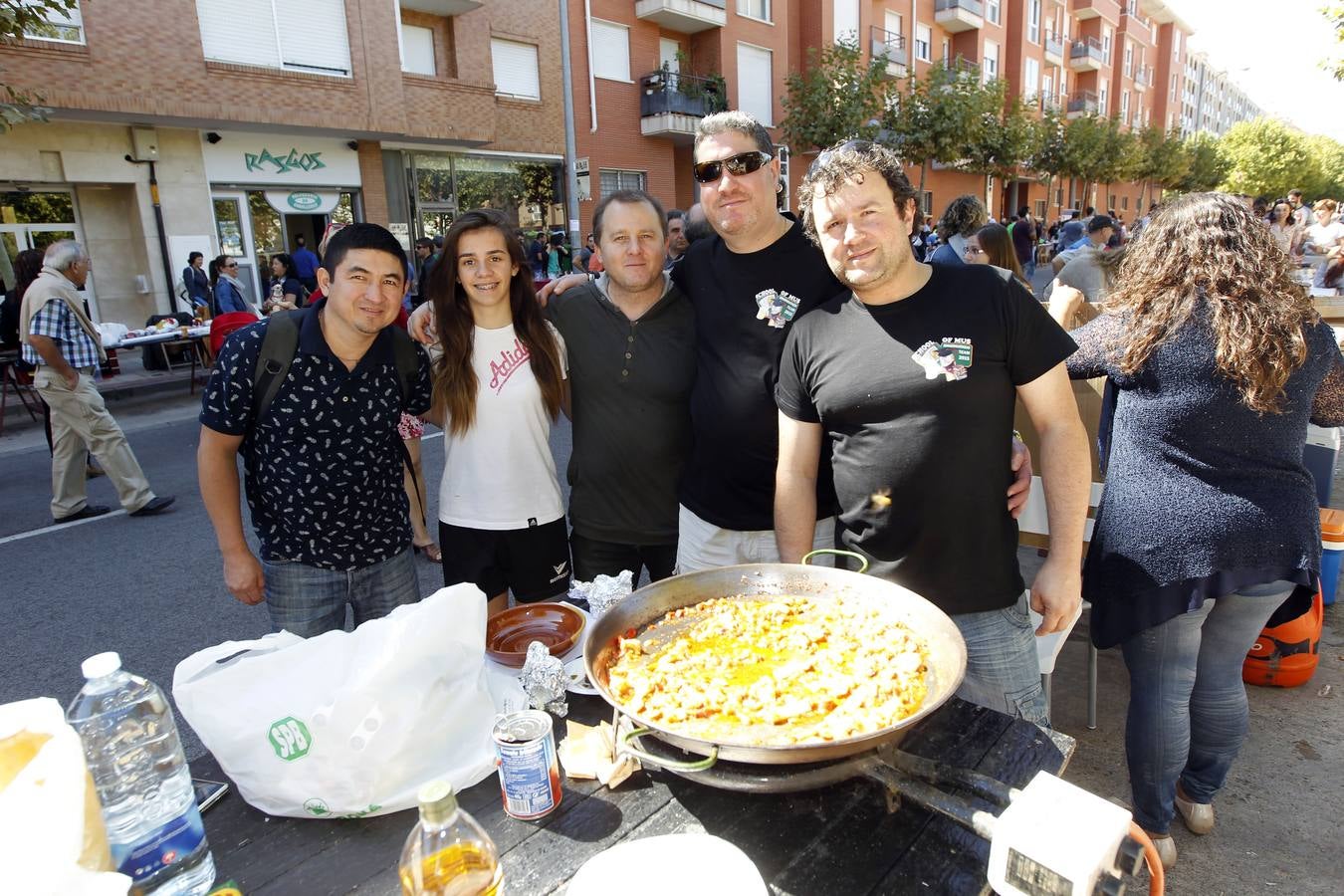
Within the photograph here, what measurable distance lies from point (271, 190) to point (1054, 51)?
40.2m

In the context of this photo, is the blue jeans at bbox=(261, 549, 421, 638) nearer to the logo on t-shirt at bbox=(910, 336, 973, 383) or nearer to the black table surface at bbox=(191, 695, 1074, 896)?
the black table surface at bbox=(191, 695, 1074, 896)

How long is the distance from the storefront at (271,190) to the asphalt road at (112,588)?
9454 mm

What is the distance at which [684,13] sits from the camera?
21.7m

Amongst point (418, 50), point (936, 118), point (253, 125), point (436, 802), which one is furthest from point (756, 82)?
point (436, 802)

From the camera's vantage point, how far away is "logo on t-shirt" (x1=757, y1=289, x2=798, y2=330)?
263 cm

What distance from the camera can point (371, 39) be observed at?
1591 centimetres

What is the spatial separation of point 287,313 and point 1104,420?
112 inches

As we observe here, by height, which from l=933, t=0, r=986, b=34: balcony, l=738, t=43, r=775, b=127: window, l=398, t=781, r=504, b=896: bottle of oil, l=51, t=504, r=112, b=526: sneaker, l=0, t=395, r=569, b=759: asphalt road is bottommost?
l=0, t=395, r=569, b=759: asphalt road

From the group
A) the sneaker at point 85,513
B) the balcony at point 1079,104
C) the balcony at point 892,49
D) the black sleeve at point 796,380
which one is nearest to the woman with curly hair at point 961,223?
the black sleeve at point 796,380

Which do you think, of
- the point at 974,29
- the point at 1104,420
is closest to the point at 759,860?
the point at 1104,420

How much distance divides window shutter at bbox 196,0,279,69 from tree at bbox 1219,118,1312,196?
53.0 meters

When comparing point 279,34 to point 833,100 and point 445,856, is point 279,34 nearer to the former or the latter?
point 833,100

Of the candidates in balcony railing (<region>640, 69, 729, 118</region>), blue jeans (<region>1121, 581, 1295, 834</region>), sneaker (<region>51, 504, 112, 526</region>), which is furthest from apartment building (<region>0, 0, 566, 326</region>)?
blue jeans (<region>1121, 581, 1295, 834</region>)

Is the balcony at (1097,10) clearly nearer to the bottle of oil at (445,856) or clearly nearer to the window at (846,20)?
the window at (846,20)
